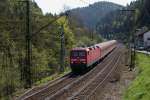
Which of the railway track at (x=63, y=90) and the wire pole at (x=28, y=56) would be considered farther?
the wire pole at (x=28, y=56)

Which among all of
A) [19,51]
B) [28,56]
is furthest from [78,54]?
[28,56]

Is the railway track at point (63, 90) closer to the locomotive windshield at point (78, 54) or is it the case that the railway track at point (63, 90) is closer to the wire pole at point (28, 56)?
the wire pole at point (28, 56)

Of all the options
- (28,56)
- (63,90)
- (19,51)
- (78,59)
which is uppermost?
(19,51)

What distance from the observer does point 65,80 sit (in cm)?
3956

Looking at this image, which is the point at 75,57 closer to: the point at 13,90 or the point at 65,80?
the point at 65,80

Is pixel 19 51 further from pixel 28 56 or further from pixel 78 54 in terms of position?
pixel 78 54

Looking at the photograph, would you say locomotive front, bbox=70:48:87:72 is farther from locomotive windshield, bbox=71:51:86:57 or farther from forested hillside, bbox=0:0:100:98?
forested hillside, bbox=0:0:100:98

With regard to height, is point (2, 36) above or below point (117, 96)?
above

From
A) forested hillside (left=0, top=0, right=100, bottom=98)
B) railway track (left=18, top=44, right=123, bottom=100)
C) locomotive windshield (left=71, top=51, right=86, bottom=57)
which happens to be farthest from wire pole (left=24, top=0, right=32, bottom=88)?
locomotive windshield (left=71, top=51, right=86, bottom=57)

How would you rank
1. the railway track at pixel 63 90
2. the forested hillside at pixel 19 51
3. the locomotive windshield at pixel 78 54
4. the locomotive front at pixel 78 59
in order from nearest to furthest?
the railway track at pixel 63 90, the forested hillside at pixel 19 51, the locomotive front at pixel 78 59, the locomotive windshield at pixel 78 54

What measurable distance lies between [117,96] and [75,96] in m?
2.79

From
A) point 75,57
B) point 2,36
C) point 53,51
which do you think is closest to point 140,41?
point 53,51

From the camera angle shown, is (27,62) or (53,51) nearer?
(27,62)

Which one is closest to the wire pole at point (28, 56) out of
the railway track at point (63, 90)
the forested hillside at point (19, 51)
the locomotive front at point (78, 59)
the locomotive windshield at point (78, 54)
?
the forested hillside at point (19, 51)
